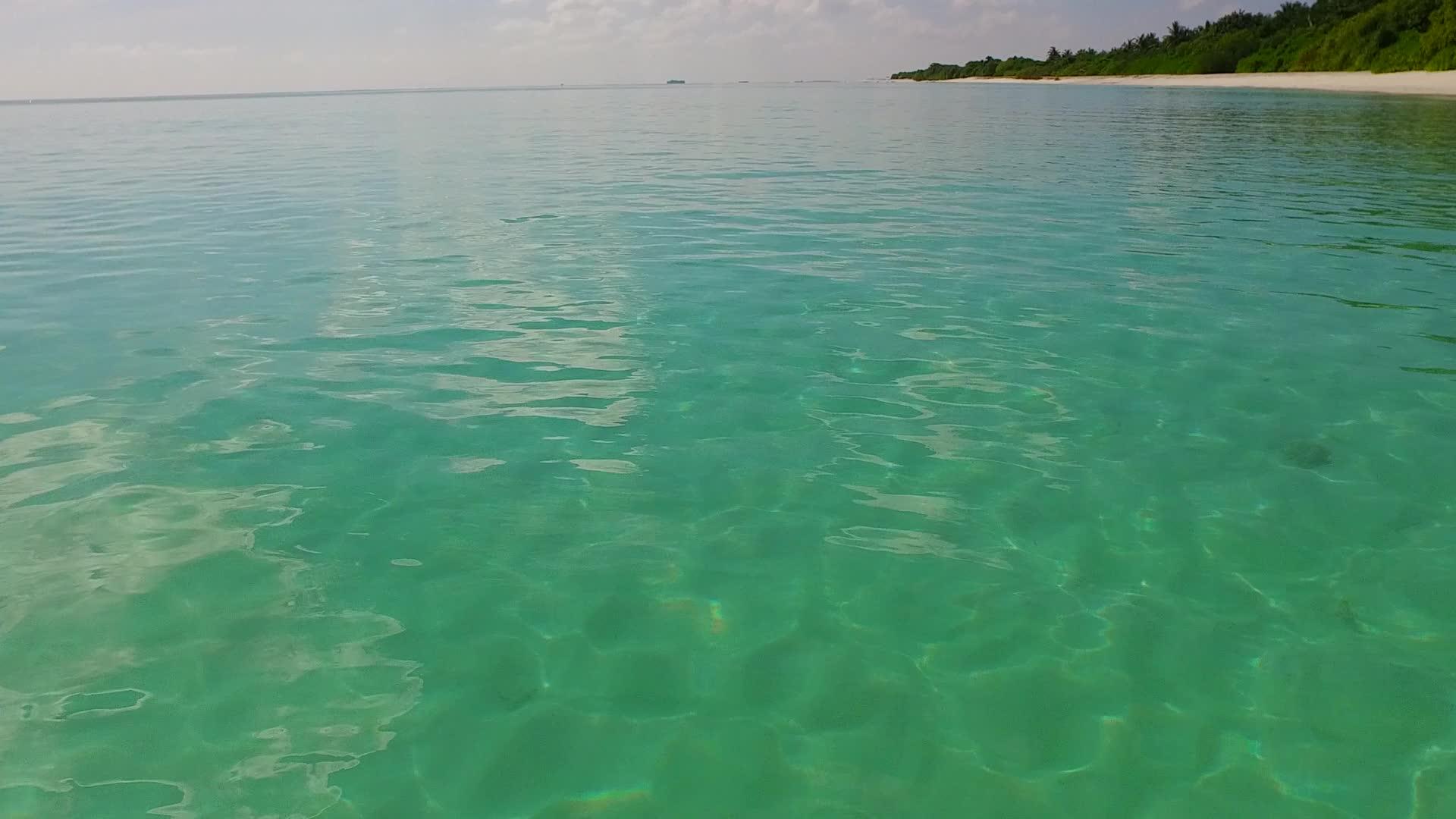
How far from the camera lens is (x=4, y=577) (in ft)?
16.3

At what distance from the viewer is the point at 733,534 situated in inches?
214

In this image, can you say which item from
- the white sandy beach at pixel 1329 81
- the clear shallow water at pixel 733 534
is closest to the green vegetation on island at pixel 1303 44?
the white sandy beach at pixel 1329 81

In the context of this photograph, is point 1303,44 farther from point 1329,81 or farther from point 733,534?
point 733,534

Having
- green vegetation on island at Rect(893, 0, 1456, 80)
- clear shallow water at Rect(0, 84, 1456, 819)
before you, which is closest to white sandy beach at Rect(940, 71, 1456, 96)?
green vegetation on island at Rect(893, 0, 1456, 80)

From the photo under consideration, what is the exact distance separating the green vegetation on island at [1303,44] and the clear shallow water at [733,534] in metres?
72.4

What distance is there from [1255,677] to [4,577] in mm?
6423

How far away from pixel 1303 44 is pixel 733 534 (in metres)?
108

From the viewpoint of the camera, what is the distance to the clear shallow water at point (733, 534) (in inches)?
147

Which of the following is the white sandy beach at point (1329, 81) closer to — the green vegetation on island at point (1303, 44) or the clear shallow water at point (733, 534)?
the green vegetation on island at point (1303, 44)

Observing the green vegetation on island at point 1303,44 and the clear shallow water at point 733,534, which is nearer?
the clear shallow water at point 733,534

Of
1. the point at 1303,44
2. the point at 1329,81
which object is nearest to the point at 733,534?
the point at 1329,81

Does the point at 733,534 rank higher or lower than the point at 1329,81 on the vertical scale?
lower

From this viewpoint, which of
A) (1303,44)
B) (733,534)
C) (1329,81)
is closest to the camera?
(733,534)

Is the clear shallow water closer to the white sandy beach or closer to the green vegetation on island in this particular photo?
the white sandy beach
